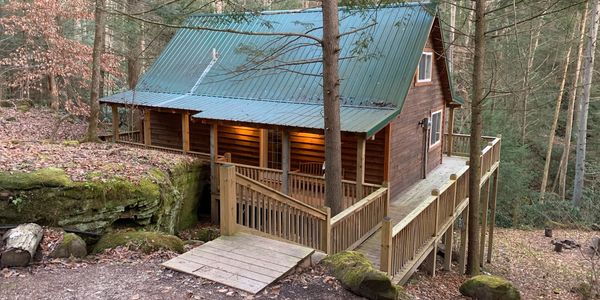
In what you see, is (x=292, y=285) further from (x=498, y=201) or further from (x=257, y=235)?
(x=498, y=201)

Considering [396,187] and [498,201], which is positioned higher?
[396,187]

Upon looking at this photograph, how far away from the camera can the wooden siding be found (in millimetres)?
15531

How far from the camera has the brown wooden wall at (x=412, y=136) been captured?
13.5 meters

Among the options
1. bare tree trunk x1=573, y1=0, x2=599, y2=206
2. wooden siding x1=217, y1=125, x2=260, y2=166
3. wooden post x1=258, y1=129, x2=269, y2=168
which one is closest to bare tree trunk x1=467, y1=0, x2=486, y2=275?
wooden post x1=258, y1=129, x2=269, y2=168

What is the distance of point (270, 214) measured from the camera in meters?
7.66

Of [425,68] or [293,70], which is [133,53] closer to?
[293,70]

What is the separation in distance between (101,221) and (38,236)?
178cm

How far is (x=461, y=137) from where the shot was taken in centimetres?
1970

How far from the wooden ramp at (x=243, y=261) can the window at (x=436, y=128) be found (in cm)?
1095

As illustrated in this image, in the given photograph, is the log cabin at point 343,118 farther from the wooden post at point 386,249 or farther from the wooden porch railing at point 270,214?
the wooden post at point 386,249

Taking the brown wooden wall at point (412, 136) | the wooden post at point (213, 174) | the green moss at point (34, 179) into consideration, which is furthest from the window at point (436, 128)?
the green moss at point (34, 179)

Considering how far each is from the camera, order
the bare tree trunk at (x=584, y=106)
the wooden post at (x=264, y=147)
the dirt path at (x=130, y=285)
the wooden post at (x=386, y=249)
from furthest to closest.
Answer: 1. the bare tree trunk at (x=584, y=106)
2. the wooden post at (x=264, y=147)
3. the wooden post at (x=386, y=249)
4. the dirt path at (x=130, y=285)

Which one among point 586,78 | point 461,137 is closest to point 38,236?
point 461,137

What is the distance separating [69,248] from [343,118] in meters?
7.38
